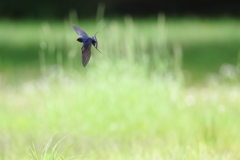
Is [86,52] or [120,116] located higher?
[86,52]

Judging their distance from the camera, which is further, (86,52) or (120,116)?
(120,116)

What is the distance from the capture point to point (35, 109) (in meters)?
7.24

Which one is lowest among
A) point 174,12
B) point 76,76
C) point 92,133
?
point 92,133

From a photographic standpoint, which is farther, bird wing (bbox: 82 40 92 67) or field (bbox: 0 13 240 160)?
field (bbox: 0 13 240 160)

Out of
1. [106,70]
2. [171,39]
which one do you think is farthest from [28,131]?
[171,39]

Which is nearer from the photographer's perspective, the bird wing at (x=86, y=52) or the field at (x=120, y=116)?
the bird wing at (x=86, y=52)

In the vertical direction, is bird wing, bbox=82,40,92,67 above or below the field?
above

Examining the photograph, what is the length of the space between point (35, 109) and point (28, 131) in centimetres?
110

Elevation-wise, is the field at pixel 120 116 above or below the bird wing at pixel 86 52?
below

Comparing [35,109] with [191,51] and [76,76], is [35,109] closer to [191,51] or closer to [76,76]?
[76,76]

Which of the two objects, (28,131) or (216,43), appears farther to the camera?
(216,43)

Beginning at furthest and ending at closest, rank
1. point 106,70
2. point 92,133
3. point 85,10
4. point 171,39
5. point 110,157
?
point 85,10
point 171,39
point 106,70
point 92,133
point 110,157

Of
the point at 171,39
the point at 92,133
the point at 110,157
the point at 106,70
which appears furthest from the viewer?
the point at 171,39

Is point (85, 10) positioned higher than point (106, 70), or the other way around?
point (85, 10)
